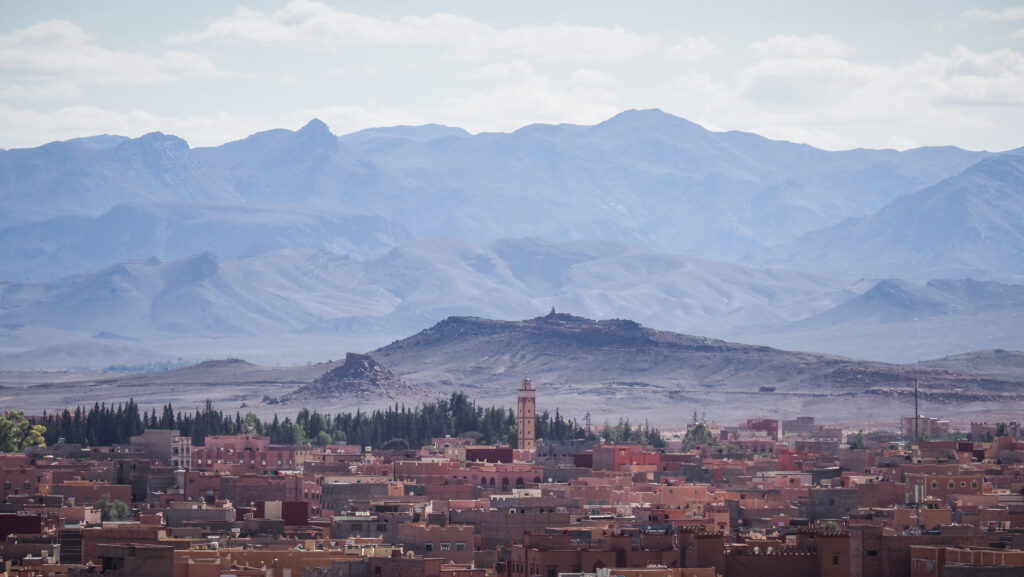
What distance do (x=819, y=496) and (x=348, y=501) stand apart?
19.2 m

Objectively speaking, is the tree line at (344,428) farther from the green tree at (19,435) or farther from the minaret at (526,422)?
the minaret at (526,422)

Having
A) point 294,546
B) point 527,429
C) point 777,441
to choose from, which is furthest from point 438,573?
point 777,441

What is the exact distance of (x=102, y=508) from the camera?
325 feet

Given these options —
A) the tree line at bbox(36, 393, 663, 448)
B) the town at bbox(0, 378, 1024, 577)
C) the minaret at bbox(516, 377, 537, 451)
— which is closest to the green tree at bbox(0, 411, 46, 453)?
the town at bbox(0, 378, 1024, 577)

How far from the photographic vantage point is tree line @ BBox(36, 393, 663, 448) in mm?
167875

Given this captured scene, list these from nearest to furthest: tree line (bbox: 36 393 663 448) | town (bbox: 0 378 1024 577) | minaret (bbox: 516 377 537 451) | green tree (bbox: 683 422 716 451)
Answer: town (bbox: 0 378 1024 577), tree line (bbox: 36 393 663 448), minaret (bbox: 516 377 537 451), green tree (bbox: 683 422 716 451)

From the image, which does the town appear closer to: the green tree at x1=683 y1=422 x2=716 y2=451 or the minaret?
the minaret

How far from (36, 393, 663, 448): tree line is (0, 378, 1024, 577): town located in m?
0.71

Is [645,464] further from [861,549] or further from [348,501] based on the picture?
[861,549]

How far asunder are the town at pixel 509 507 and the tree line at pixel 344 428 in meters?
0.71

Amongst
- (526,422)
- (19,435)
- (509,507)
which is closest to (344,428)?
(526,422)

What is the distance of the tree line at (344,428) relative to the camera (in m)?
168

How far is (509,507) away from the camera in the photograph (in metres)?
95.3

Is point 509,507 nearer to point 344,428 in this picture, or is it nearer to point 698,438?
point 344,428
